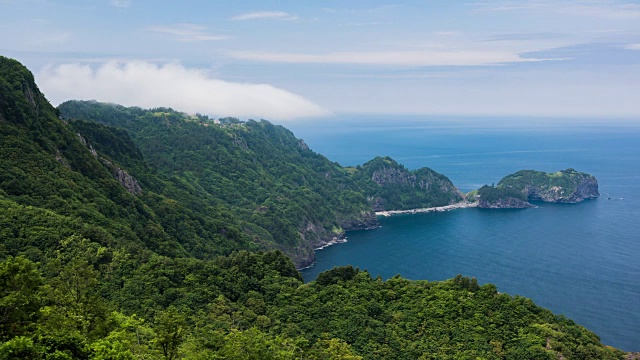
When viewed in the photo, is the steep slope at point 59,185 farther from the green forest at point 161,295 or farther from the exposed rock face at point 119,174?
the green forest at point 161,295

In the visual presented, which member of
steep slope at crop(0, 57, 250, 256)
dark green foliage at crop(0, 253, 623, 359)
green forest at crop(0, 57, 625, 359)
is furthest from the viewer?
steep slope at crop(0, 57, 250, 256)

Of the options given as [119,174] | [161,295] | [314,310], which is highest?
[119,174]

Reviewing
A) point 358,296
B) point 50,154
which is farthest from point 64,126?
point 358,296

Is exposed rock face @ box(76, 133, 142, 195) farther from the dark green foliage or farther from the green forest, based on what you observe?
the dark green foliage

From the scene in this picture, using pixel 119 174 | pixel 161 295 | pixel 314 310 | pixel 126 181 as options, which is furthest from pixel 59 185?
pixel 314 310

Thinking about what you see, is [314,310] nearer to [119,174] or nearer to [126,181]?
[126,181]

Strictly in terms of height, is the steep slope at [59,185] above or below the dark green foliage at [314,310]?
above

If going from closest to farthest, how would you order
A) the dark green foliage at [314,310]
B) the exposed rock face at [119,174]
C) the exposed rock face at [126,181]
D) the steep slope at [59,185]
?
the dark green foliage at [314,310], the steep slope at [59,185], the exposed rock face at [119,174], the exposed rock face at [126,181]

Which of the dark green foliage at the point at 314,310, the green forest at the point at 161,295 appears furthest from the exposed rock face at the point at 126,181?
the dark green foliage at the point at 314,310

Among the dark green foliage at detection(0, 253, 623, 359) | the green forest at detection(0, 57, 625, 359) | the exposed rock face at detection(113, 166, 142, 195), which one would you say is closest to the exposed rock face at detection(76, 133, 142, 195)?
the exposed rock face at detection(113, 166, 142, 195)

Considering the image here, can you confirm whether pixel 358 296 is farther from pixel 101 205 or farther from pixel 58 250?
pixel 101 205

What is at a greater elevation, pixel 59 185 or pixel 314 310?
pixel 59 185
